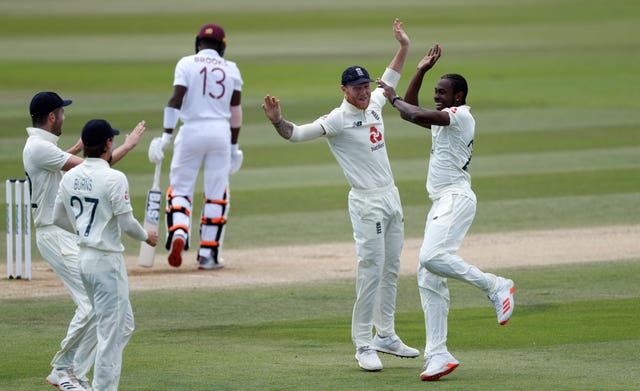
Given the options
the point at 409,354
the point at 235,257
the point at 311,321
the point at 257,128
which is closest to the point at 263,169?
the point at 257,128

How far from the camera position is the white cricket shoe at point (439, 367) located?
7.85m

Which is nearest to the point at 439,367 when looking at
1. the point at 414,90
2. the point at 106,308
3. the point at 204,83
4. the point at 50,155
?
the point at 414,90

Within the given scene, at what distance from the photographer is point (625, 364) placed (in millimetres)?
8273

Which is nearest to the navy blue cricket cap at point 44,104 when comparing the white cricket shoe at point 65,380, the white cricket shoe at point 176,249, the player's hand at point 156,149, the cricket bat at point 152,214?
the white cricket shoe at point 65,380

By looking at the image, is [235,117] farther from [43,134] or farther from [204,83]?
[43,134]

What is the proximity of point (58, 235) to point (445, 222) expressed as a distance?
102 inches

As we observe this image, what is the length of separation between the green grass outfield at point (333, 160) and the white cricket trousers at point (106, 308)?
68 centimetres

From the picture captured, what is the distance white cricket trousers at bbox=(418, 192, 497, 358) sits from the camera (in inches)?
315

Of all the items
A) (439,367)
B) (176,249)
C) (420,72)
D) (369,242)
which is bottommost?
(439,367)

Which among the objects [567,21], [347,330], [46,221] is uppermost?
[567,21]

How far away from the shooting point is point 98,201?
718cm

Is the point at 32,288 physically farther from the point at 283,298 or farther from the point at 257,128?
the point at 257,128

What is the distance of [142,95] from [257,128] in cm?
477

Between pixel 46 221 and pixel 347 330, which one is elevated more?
pixel 46 221
